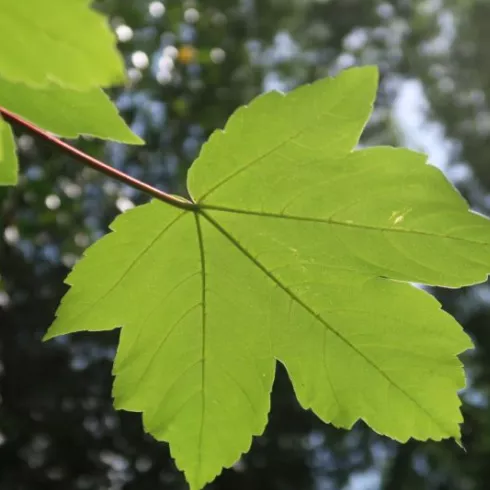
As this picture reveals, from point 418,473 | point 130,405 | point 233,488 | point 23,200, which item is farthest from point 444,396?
point 418,473

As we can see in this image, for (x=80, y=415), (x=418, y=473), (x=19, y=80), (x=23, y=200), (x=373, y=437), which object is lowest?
(x=418, y=473)

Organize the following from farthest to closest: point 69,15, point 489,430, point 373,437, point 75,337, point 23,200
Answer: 1. point 373,437
2. point 489,430
3. point 75,337
4. point 23,200
5. point 69,15

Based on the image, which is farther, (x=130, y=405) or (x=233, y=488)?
(x=233, y=488)

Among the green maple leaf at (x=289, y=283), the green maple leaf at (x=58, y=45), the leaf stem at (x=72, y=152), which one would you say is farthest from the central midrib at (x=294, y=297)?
the green maple leaf at (x=58, y=45)

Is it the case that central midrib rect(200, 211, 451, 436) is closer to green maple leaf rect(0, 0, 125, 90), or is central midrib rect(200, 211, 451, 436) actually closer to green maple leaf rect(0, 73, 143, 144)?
green maple leaf rect(0, 73, 143, 144)

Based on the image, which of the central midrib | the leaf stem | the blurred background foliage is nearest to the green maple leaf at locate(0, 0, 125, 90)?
the leaf stem

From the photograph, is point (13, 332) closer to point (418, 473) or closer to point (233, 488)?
point (233, 488)
